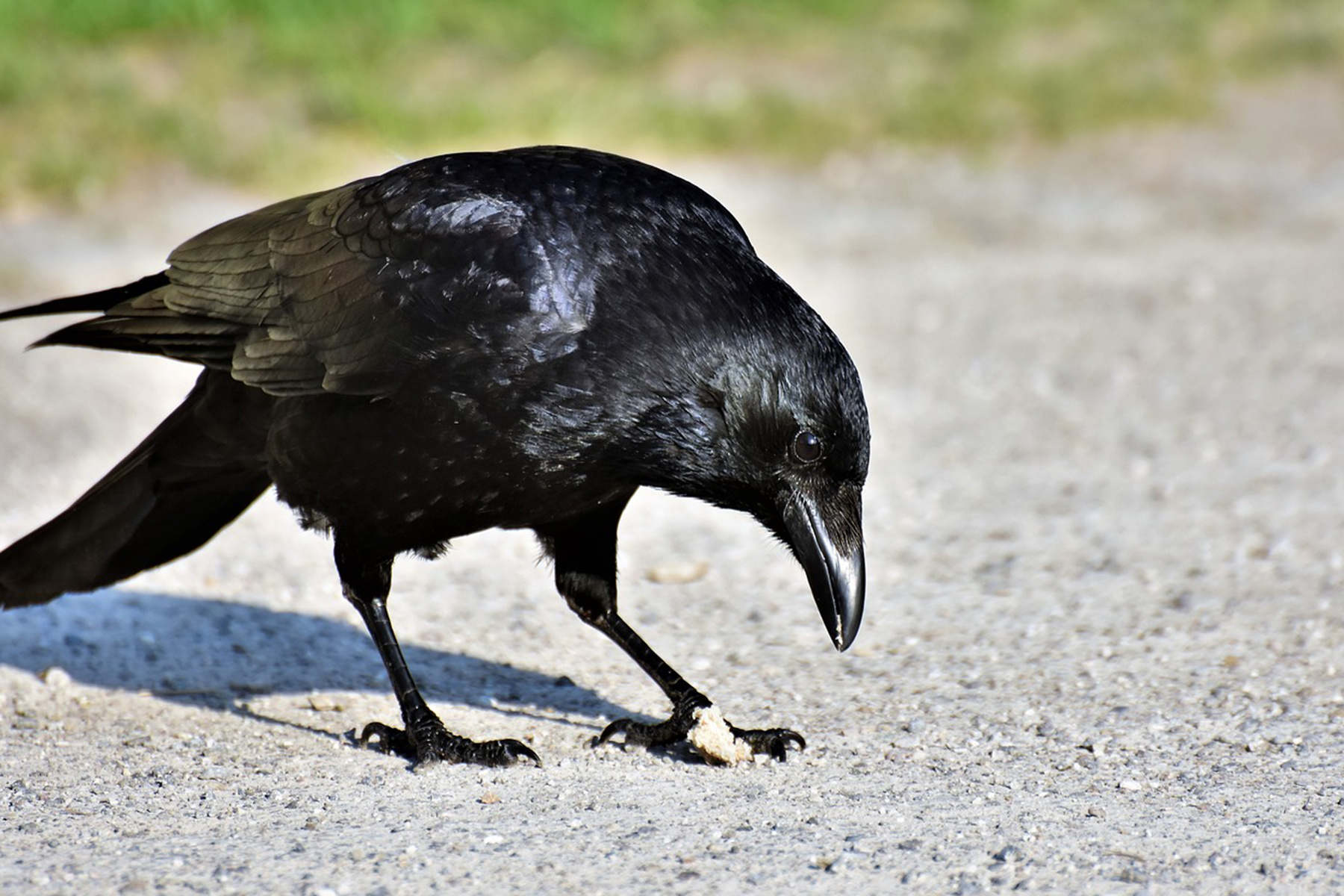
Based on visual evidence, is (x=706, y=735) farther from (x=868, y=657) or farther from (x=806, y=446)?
(x=868, y=657)

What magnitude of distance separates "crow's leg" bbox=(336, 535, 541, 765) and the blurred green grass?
21.9 ft

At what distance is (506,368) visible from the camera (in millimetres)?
3771

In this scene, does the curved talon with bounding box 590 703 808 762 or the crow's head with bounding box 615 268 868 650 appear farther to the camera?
the curved talon with bounding box 590 703 808 762

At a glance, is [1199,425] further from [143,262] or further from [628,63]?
[628,63]

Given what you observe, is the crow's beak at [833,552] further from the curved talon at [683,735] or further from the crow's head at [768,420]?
the curved talon at [683,735]

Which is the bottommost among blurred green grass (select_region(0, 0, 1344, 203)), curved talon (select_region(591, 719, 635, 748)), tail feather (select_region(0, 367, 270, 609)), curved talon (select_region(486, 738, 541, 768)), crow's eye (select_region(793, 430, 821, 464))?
curved talon (select_region(486, 738, 541, 768))

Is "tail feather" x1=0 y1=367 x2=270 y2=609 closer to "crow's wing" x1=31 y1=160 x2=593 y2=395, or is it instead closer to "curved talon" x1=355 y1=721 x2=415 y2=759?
"crow's wing" x1=31 y1=160 x2=593 y2=395

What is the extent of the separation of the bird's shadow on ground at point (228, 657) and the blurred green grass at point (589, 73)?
558 cm

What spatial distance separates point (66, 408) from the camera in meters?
7.35

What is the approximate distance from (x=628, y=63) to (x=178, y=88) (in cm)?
334

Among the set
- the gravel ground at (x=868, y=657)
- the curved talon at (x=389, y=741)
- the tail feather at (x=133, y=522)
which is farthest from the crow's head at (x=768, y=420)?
the tail feather at (x=133, y=522)

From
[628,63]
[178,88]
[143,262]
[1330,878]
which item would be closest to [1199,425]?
[1330,878]

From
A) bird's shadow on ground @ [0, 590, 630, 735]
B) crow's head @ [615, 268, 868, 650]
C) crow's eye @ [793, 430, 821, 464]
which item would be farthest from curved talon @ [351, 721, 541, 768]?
crow's eye @ [793, 430, 821, 464]

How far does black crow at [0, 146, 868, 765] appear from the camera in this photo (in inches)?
149
